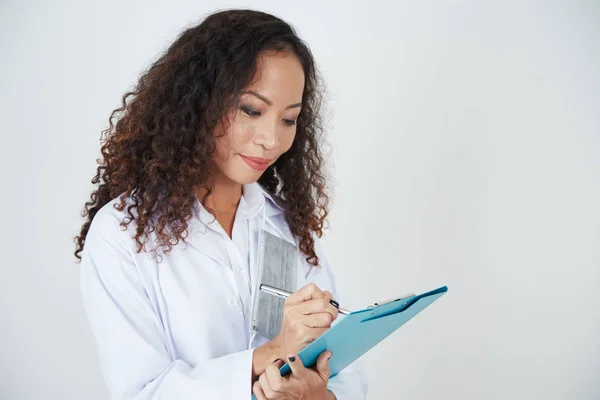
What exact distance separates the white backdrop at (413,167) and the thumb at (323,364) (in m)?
1.45

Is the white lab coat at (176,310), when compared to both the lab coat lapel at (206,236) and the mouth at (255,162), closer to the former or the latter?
Result: the lab coat lapel at (206,236)

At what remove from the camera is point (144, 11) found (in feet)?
9.27

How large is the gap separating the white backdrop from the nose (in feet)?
4.07

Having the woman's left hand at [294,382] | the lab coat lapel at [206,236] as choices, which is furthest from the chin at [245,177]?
the woman's left hand at [294,382]

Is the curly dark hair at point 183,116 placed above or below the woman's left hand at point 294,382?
above

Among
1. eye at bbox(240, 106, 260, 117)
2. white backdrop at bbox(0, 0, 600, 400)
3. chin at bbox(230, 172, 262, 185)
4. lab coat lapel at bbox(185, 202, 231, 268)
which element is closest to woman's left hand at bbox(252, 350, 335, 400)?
lab coat lapel at bbox(185, 202, 231, 268)

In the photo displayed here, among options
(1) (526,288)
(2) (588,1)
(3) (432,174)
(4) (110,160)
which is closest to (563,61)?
(2) (588,1)

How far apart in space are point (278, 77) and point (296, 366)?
71cm

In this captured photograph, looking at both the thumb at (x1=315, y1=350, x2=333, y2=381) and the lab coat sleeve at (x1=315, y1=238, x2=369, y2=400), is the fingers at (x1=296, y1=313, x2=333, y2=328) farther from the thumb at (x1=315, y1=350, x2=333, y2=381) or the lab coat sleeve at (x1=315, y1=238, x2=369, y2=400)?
the lab coat sleeve at (x1=315, y1=238, x2=369, y2=400)

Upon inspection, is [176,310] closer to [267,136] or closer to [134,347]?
[134,347]

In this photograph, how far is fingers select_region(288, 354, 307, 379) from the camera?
1481 mm

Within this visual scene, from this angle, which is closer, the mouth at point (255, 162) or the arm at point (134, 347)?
the arm at point (134, 347)

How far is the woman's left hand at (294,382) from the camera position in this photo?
1491 mm

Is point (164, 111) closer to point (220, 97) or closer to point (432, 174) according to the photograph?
point (220, 97)
